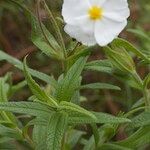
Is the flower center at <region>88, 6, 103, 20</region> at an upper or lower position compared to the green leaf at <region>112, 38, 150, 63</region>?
upper

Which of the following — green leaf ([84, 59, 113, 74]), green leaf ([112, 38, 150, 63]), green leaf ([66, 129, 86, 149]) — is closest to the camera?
green leaf ([112, 38, 150, 63])

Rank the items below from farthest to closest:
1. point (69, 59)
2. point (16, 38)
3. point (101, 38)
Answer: point (16, 38), point (69, 59), point (101, 38)

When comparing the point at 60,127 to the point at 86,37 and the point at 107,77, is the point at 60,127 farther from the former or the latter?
the point at 107,77

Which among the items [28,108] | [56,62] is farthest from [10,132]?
[56,62]

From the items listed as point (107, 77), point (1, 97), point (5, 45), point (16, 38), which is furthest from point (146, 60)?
point (16, 38)

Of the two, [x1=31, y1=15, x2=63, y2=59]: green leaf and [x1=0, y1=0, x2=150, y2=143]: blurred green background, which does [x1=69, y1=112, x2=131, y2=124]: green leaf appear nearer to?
[x1=31, y1=15, x2=63, y2=59]: green leaf

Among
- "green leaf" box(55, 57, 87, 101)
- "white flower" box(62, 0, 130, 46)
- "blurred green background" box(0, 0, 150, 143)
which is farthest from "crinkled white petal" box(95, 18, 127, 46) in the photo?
"blurred green background" box(0, 0, 150, 143)
